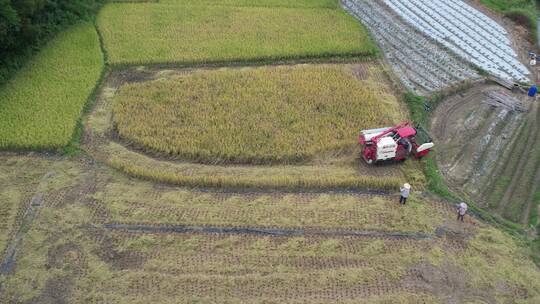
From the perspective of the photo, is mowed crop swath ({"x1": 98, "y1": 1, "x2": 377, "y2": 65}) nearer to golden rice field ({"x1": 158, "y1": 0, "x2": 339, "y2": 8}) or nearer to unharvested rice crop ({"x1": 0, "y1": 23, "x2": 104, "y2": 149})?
golden rice field ({"x1": 158, "y1": 0, "x2": 339, "y2": 8})

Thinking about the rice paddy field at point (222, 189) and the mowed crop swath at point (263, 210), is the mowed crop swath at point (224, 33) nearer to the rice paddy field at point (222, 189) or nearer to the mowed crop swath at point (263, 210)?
the rice paddy field at point (222, 189)

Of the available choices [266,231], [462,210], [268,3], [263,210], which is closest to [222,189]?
[263,210]

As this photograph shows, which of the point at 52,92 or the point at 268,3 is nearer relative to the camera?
the point at 52,92

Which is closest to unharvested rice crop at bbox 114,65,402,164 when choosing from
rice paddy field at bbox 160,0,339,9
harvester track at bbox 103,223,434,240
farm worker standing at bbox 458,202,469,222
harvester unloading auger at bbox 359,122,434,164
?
harvester unloading auger at bbox 359,122,434,164

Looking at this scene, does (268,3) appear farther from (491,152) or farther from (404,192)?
(404,192)

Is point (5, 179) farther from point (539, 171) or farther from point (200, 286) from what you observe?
point (539, 171)

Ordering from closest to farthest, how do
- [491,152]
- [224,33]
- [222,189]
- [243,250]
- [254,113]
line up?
[243,250] → [222,189] → [491,152] → [254,113] → [224,33]
